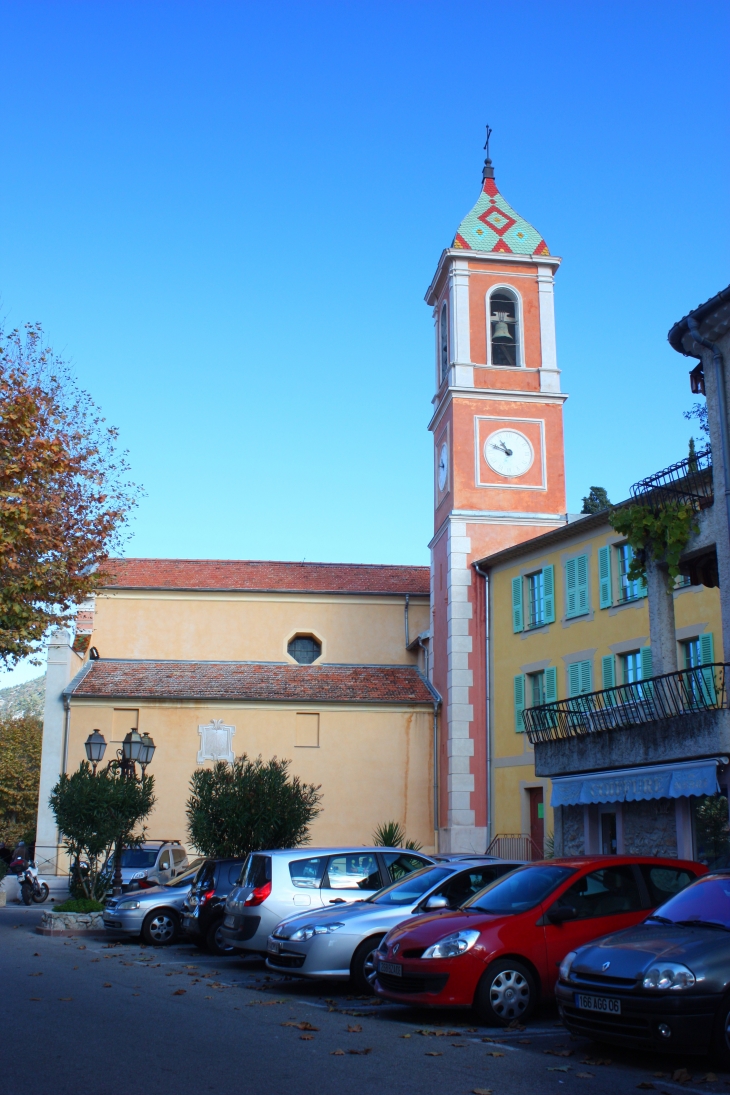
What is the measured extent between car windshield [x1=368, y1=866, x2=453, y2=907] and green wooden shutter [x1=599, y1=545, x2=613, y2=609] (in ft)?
42.7

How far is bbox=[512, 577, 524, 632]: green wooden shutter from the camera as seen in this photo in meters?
28.0

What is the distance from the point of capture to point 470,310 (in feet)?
106

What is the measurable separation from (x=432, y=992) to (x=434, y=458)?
2575cm

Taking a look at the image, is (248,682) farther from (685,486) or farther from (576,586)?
(685,486)

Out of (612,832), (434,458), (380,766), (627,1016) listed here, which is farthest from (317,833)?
(627,1016)

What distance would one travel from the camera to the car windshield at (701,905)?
26.8ft

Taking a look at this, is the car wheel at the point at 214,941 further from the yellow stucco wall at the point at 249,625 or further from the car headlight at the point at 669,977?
the yellow stucco wall at the point at 249,625

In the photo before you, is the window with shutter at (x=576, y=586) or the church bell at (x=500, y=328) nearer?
the window with shutter at (x=576, y=586)

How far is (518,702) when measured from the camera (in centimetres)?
2769

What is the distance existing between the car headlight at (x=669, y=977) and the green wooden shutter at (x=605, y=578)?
17.1 meters

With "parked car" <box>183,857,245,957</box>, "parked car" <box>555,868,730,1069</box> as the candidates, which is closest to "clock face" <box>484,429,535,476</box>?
"parked car" <box>183,857,245,957</box>

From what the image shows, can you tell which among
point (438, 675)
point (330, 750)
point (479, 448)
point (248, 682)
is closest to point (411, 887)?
point (330, 750)

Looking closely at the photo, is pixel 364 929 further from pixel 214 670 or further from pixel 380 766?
pixel 214 670

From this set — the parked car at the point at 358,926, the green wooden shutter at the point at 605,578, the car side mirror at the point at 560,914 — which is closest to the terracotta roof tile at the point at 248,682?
the green wooden shutter at the point at 605,578
